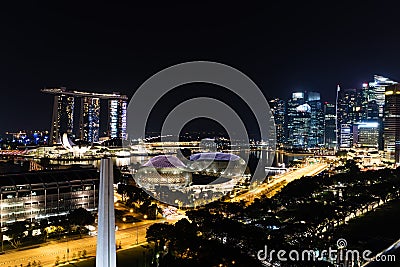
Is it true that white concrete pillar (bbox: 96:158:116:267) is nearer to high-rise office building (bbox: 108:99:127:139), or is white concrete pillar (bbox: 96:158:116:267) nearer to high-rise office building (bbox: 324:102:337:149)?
high-rise office building (bbox: 108:99:127:139)

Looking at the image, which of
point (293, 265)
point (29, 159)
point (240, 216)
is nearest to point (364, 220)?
point (240, 216)

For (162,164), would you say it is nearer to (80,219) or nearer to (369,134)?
(80,219)

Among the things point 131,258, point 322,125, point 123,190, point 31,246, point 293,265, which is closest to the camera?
point 293,265

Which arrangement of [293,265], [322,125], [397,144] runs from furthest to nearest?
[322,125] → [397,144] → [293,265]

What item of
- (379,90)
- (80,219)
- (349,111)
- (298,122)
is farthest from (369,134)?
(80,219)

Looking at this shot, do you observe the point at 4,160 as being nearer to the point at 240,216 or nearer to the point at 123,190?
the point at 123,190

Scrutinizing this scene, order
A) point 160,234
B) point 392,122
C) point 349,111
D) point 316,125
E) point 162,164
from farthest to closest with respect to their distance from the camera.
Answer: point 316,125 < point 349,111 < point 392,122 < point 162,164 < point 160,234

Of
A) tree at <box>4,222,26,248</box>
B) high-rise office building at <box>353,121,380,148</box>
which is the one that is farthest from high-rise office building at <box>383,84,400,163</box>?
tree at <box>4,222,26,248</box>
